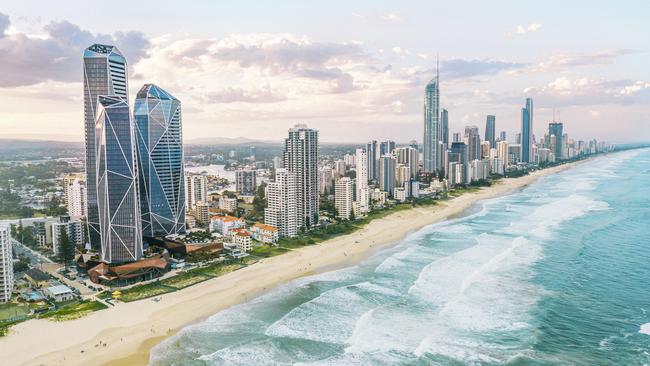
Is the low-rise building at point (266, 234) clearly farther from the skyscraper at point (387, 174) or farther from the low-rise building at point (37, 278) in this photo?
the skyscraper at point (387, 174)

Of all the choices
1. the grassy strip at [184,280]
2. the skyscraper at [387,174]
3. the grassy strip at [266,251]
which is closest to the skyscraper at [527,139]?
the skyscraper at [387,174]

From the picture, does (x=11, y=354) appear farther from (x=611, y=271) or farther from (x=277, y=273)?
(x=611, y=271)

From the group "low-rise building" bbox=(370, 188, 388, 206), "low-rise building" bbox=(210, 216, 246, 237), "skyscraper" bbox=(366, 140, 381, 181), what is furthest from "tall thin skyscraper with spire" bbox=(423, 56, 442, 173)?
"low-rise building" bbox=(210, 216, 246, 237)

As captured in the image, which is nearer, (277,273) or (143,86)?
(277,273)

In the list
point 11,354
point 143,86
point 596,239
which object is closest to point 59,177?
point 143,86

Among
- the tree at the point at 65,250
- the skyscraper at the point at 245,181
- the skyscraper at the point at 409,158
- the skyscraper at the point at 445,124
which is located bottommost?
the tree at the point at 65,250

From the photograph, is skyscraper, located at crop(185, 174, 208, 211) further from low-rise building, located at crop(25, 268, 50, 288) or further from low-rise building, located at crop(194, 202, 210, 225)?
low-rise building, located at crop(25, 268, 50, 288)
